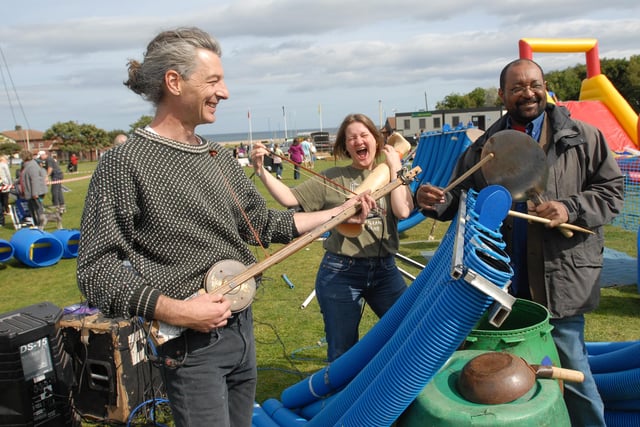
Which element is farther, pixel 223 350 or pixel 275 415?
pixel 275 415

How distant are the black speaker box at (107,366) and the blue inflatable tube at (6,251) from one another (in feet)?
20.8

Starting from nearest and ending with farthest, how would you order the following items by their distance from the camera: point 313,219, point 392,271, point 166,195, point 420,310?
point 166,195, point 420,310, point 313,219, point 392,271

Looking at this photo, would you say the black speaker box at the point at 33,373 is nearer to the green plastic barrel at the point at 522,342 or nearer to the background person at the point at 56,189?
the green plastic barrel at the point at 522,342

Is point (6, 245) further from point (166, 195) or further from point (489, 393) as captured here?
point (489, 393)

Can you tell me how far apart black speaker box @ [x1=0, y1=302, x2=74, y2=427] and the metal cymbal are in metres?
2.91

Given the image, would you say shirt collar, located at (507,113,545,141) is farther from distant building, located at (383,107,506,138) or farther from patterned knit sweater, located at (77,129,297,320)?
distant building, located at (383,107,506,138)

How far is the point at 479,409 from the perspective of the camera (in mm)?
1718

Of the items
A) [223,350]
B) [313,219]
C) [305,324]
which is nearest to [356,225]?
[313,219]

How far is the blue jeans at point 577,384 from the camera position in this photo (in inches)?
92.2

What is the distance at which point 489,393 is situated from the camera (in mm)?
1737

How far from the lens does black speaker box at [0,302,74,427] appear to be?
3.21 m

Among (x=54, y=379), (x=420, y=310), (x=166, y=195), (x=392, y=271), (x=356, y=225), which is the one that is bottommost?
(x=54, y=379)

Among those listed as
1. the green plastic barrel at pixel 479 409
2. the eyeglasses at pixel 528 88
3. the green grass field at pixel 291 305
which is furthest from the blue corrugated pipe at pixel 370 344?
the green grass field at pixel 291 305

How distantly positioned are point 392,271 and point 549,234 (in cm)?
105
